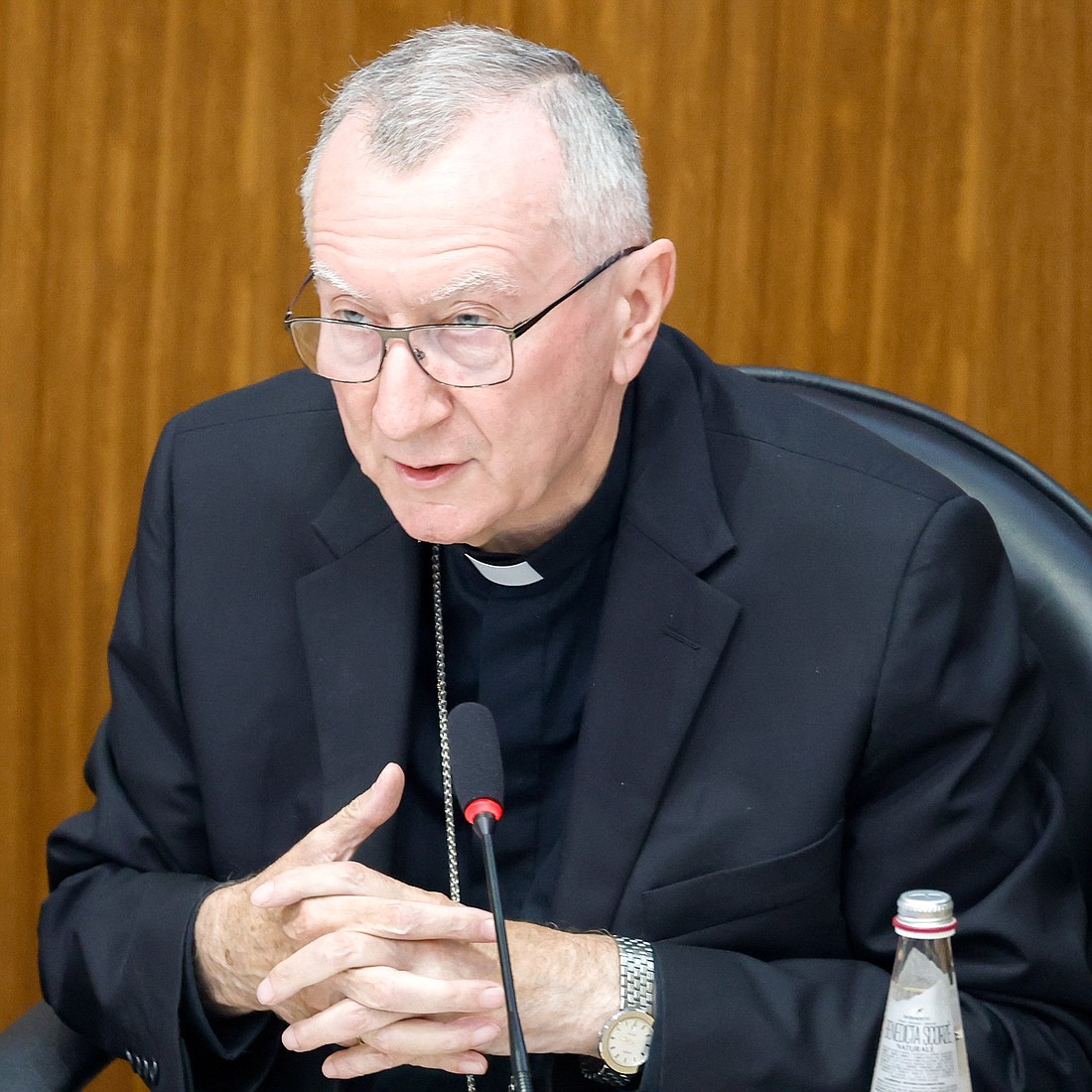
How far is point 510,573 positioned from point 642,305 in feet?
1.07

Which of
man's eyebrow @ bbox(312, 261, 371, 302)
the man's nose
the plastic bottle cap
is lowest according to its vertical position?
the plastic bottle cap

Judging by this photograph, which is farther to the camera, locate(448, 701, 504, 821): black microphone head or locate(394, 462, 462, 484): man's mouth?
locate(394, 462, 462, 484): man's mouth

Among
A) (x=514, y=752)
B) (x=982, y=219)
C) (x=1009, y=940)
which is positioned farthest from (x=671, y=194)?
(x=1009, y=940)

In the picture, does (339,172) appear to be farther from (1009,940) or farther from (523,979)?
(1009,940)

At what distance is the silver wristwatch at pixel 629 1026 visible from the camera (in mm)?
1422

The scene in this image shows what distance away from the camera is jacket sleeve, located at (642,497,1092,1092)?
1.44 m

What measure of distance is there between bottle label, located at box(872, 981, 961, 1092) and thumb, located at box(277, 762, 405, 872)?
481 millimetres

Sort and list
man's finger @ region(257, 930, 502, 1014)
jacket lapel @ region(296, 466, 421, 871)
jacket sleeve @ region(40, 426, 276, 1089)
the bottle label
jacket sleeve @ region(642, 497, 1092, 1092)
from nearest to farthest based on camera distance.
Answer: the bottle label
man's finger @ region(257, 930, 502, 1014)
jacket sleeve @ region(642, 497, 1092, 1092)
jacket sleeve @ region(40, 426, 276, 1089)
jacket lapel @ region(296, 466, 421, 871)

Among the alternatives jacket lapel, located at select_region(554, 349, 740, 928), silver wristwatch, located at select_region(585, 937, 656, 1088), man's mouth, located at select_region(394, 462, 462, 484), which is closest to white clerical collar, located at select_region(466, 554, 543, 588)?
jacket lapel, located at select_region(554, 349, 740, 928)

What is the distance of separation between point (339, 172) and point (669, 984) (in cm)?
82

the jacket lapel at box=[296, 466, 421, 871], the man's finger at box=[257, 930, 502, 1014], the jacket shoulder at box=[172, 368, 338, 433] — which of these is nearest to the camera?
the man's finger at box=[257, 930, 502, 1014]

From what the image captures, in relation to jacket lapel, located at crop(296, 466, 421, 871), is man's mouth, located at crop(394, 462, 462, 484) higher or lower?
higher

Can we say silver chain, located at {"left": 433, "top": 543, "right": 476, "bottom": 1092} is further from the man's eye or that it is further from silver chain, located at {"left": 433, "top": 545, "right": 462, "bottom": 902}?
the man's eye

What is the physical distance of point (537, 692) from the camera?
1749 millimetres
